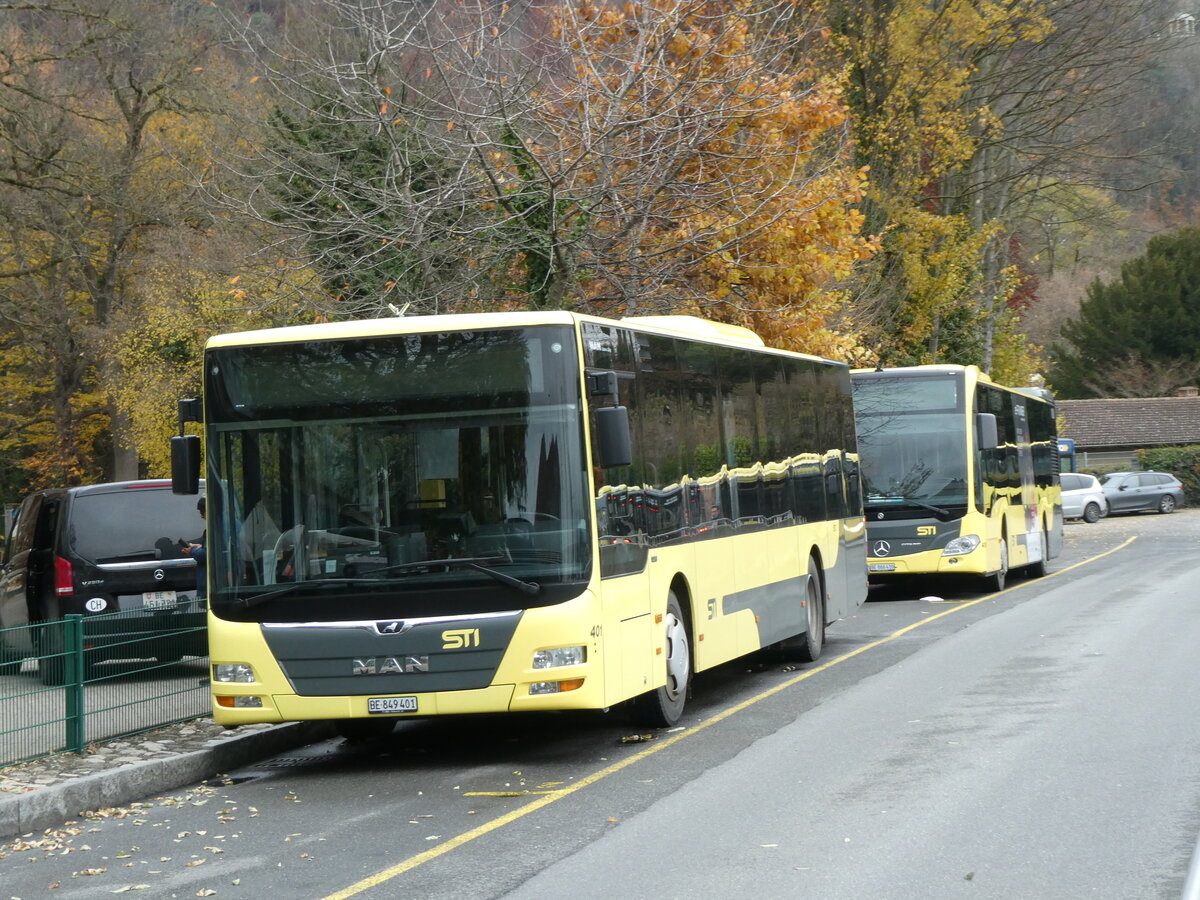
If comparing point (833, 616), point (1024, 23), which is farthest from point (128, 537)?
point (1024, 23)

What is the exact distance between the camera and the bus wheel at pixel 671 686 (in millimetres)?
10828

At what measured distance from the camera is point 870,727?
10617 mm

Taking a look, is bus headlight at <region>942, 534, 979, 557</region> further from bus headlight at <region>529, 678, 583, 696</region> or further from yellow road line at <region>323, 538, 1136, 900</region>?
bus headlight at <region>529, 678, 583, 696</region>

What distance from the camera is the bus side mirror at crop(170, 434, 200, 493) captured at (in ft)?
32.0

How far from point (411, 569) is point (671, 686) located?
2.53 meters

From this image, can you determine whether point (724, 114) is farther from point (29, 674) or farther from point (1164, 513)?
point (1164, 513)

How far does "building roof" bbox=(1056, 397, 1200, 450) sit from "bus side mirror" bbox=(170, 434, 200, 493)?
215 feet

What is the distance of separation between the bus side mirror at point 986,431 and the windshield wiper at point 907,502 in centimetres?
110

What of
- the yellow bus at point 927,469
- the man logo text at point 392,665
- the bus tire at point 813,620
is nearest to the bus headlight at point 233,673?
the man logo text at point 392,665

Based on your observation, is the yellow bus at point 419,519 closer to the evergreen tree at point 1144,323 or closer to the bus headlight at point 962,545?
the bus headlight at point 962,545

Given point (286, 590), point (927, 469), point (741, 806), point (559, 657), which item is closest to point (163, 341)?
point (927, 469)

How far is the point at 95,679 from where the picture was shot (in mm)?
10094

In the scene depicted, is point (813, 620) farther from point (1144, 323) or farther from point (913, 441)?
point (1144, 323)

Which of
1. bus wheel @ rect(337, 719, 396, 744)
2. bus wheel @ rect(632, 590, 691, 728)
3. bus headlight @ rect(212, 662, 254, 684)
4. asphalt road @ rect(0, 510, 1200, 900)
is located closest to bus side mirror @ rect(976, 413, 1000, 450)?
asphalt road @ rect(0, 510, 1200, 900)
